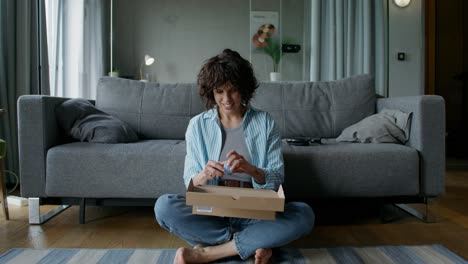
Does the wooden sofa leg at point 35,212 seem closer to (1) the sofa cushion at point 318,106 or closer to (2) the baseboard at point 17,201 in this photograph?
(2) the baseboard at point 17,201

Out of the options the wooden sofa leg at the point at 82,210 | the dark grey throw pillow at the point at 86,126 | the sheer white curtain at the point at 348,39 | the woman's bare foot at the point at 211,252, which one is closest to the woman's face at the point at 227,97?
the woman's bare foot at the point at 211,252

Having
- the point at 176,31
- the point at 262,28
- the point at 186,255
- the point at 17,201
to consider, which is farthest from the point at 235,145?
the point at 176,31

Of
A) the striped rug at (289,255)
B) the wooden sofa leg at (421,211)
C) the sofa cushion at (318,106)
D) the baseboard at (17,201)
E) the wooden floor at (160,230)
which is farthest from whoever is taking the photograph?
the sofa cushion at (318,106)

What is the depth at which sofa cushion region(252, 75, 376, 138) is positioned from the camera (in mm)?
2297

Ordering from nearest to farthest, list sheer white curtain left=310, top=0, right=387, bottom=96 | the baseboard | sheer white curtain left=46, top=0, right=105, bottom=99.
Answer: the baseboard
sheer white curtain left=46, top=0, right=105, bottom=99
sheer white curtain left=310, top=0, right=387, bottom=96

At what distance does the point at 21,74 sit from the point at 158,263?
1.93 m

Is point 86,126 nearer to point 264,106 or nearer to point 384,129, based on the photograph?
point 264,106

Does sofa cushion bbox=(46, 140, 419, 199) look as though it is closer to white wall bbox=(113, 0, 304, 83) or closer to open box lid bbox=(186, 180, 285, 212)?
open box lid bbox=(186, 180, 285, 212)

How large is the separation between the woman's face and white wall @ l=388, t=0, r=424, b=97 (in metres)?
2.79

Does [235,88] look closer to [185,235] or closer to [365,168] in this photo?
[185,235]

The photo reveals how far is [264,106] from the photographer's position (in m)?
2.31

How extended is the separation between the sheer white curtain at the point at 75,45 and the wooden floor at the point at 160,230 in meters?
1.42

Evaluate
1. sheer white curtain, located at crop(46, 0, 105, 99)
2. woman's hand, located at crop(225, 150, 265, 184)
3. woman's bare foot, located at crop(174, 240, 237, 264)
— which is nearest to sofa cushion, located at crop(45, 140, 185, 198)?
woman's bare foot, located at crop(174, 240, 237, 264)

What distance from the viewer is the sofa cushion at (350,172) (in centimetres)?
174
